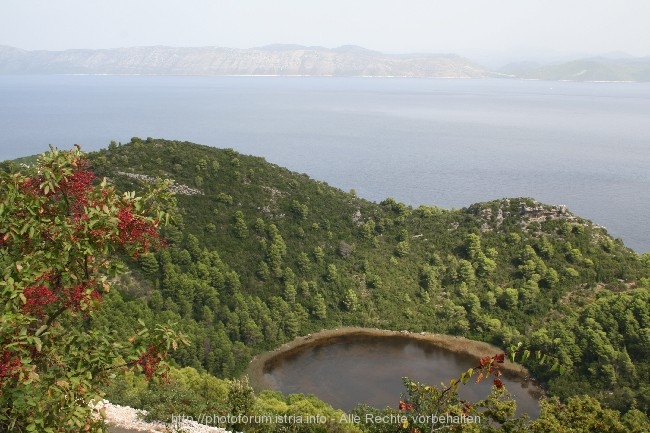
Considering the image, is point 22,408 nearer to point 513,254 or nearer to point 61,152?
point 61,152

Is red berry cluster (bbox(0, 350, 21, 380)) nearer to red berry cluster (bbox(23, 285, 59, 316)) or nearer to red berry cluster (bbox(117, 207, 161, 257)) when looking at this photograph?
red berry cluster (bbox(23, 285, 59, 316))

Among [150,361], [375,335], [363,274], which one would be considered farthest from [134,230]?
[363,274]

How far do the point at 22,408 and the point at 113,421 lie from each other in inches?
608

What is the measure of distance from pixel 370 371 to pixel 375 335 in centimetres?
651

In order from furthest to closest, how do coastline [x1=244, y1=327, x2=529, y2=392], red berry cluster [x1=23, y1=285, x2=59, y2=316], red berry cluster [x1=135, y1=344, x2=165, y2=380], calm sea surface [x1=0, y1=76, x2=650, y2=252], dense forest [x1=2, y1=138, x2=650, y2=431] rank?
calm sea surface [x1=0, y1=76, x2=650, y2=252]
coastline [x1=244, y1=327, x2=529, y2=392]
dense forest [x1=2, y1=138, x2=650, y2=431]
red berry cluster [x1=135, y1=344, x2=165, y2=380]
red berry cluster [x1=23, y1=285, x2=59, y2=316]

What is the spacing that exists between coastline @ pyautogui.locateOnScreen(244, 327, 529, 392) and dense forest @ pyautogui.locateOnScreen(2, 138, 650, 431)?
2.71 ft

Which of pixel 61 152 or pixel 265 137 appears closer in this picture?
pixel 61 152

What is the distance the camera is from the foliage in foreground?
22.7 feet

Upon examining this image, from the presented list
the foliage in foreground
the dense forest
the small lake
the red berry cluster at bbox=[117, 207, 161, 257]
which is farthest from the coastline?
the red berry cluster at bbox=[117, 207, 161, 257]

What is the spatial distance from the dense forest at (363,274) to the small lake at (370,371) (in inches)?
100

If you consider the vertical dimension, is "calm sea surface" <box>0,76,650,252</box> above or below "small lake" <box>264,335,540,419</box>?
above

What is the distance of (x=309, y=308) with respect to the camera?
53125mm

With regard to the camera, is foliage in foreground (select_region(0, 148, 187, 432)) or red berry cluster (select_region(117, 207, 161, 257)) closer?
foliage in foreground (select_region(0, 148, 187, 432))

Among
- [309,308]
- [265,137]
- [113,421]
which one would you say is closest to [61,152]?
[113,421]
